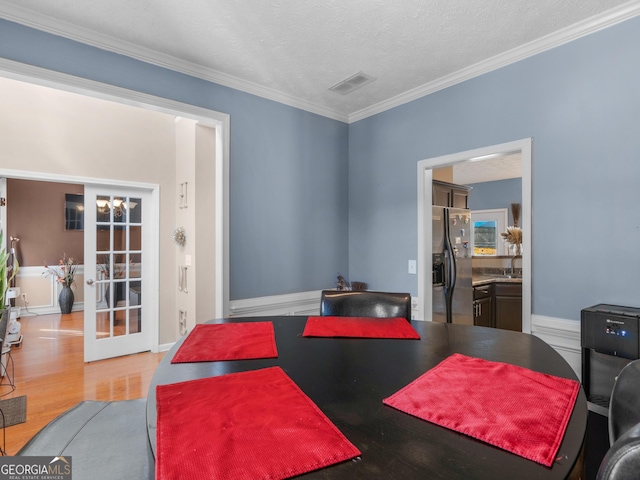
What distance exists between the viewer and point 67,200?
269 inches

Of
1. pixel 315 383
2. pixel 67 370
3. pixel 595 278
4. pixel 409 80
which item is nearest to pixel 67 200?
pixel 67 370

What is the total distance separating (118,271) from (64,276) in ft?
11.4

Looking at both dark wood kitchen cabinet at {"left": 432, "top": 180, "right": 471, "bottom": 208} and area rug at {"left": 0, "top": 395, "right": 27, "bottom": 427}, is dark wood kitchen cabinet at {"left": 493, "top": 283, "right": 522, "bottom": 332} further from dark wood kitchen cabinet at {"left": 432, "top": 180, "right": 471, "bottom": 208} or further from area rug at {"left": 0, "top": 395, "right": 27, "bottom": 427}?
area rug at {"left": 0, "top": 395, "right": 27, "bottom": 427}

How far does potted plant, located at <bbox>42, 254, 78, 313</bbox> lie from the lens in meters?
6.35

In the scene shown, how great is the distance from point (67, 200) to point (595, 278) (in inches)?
326

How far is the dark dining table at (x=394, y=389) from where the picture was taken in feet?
1.95

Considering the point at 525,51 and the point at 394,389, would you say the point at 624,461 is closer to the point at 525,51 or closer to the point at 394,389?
the point at 394,389

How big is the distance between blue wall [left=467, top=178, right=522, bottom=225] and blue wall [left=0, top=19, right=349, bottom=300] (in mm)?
3976

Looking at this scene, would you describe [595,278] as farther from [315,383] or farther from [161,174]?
[161,174]

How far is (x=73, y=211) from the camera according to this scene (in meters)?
6.91

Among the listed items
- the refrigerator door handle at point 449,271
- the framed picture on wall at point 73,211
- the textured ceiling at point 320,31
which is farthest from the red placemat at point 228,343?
the framed picture on wall at point 73,211

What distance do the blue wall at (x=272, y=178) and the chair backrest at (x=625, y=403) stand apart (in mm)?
2418

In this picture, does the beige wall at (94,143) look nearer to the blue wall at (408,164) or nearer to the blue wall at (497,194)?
the blue wall at (408,164)

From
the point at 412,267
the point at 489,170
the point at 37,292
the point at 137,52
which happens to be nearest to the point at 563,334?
the point at 412,267
